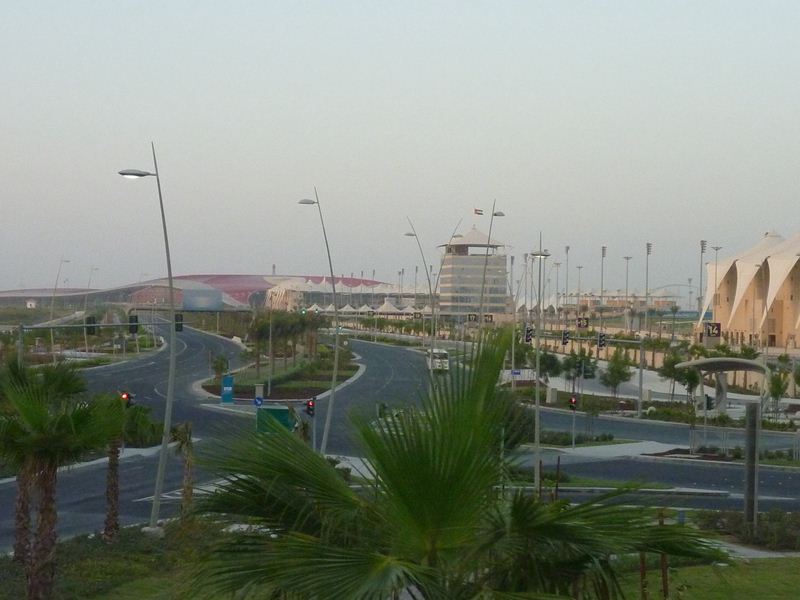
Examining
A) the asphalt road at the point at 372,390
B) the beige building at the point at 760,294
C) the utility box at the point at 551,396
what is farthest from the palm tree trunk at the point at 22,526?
the beige building at the point at 760,294

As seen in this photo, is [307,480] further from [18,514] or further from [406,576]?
[18,514]

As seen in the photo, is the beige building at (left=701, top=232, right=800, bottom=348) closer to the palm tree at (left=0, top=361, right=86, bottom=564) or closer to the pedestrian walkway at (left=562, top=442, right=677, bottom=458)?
the pedestrian walkway at (left=562, top=442, right=677, bottom=458)

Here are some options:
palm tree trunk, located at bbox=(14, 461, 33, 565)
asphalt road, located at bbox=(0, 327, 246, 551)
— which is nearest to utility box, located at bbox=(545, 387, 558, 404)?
asphalt road, located at bbox=(0, 327, 246, 551)

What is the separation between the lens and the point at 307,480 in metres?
5.72

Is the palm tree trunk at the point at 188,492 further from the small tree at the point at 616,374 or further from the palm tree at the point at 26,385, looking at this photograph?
the small tree at the point at 616,374

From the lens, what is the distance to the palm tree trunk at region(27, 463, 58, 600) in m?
13.1

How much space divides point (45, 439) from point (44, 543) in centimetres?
157

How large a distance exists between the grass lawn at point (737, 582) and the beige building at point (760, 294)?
6760 centimetres

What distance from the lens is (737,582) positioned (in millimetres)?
17031

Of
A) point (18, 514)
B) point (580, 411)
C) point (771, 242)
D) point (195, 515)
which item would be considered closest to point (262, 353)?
point (580, 411)

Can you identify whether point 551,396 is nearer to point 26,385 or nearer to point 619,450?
point 619,450

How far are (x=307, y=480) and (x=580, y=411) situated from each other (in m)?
49.6

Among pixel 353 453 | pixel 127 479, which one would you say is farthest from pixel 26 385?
pixel 127 479

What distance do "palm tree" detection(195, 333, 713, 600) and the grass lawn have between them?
31.5ft
